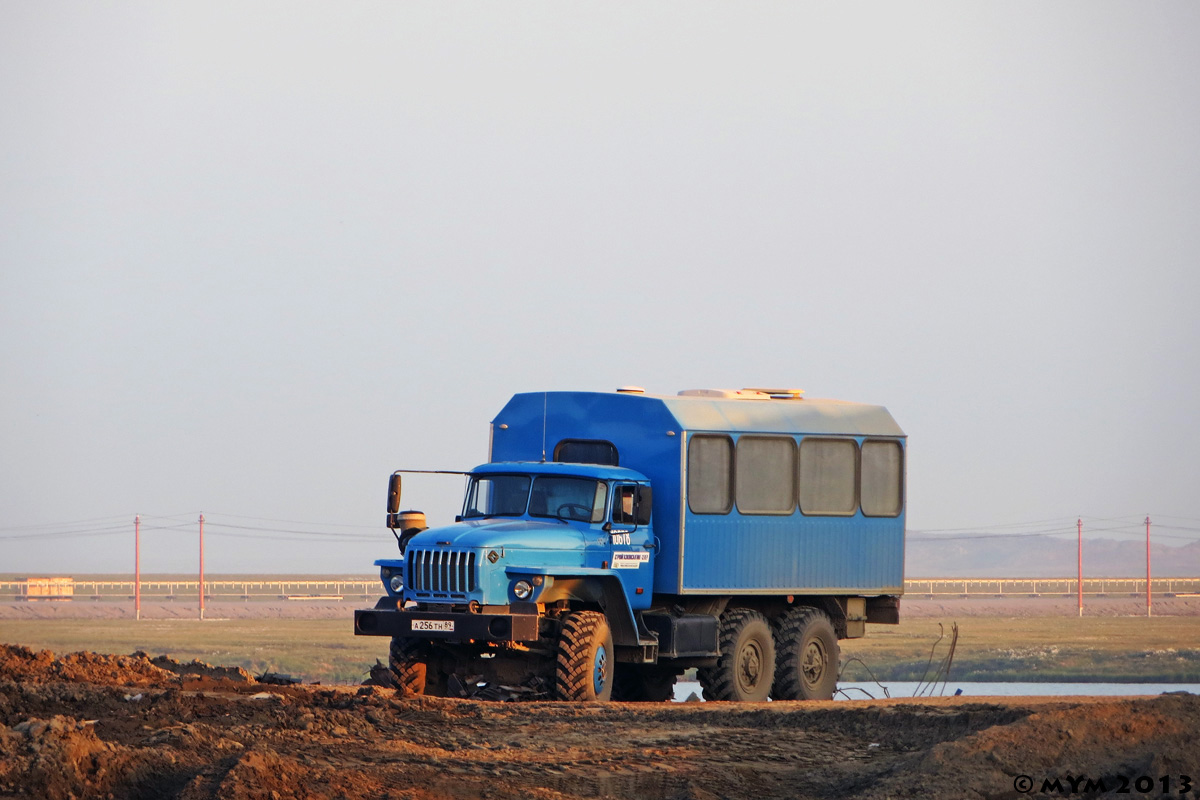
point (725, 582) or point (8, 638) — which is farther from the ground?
point (725, 582)

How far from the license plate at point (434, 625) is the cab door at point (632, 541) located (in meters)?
2.57

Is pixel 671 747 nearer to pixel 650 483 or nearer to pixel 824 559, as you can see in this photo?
pixel 650 483

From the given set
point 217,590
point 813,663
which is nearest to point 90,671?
point 813,663

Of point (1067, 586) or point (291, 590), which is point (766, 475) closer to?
point (291, 590)

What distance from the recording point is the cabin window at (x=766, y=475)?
2319cm

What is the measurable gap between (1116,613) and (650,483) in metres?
64.1

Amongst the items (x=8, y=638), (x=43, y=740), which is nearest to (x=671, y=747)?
(x=43, y=740)

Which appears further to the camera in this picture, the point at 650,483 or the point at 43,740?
the point at 650,483

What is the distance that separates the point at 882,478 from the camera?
82.3 feet

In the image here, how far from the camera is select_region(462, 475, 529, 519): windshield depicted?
71.2ft

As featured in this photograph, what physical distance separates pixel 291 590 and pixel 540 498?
3773 inches

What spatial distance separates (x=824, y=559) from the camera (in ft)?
80.0

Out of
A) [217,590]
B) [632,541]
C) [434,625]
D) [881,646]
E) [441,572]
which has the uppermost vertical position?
[632,541]

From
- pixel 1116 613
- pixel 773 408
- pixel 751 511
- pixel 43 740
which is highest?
pixel 773 408
